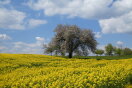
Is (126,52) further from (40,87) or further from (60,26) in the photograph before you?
(40,87)

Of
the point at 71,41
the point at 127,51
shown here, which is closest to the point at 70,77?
the point at 71,41

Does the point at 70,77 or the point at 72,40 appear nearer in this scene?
the point at 70,77

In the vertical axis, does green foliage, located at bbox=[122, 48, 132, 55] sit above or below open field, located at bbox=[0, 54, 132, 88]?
above

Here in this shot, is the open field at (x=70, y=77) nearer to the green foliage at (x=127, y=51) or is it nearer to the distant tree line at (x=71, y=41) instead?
the distant tree line at (x=71, y=41)

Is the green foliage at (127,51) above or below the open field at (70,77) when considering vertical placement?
above

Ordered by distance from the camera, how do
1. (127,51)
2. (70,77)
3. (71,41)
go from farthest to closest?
1. (127,51)
2. (71,41)
3. (70,77)

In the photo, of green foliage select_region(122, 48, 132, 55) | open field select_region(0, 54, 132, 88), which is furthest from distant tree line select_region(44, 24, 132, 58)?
green foliage select_region(122, 48, 132, 55)

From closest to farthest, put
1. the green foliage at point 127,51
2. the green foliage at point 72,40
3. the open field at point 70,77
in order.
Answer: the open field at point 70,77
the green foliage at point 72,40
the green foliage at point 127,51

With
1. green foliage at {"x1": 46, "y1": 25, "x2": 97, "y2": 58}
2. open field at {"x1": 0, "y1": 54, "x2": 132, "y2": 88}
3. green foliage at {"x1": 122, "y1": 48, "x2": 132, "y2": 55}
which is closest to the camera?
open field at {"x1": 0, "y1": 54, "x2": 132, "y2": 88}

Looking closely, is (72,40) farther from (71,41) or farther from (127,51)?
(127,51)

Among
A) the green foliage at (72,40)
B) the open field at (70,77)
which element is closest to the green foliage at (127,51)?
A: the green foliage at (72,40)

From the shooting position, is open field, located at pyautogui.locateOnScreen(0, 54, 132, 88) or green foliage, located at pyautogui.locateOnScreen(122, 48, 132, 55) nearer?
open field, located at pyautogui.locateOnScreen(0, 54, 132, 88)

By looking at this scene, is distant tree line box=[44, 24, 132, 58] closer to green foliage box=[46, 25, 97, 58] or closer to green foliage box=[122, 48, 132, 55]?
green foliage box=[46, 25, 97, 58]

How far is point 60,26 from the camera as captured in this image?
179ft
